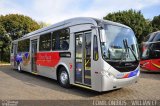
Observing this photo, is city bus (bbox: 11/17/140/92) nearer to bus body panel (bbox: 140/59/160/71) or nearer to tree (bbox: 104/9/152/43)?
bus body panel (bbox: 140/59/160/71)

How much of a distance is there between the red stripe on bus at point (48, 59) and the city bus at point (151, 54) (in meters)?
7.89

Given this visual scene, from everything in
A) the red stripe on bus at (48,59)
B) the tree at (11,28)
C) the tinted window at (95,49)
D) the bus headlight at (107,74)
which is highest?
the tree at (11,28)

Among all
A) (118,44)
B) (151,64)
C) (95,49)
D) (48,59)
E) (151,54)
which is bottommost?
(151,64)

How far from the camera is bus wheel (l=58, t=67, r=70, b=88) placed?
32.0ft

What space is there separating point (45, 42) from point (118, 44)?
16.8 ft

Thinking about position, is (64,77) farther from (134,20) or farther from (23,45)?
(134,20)

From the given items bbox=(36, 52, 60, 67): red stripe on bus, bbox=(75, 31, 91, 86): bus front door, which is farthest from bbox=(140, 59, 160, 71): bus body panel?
bbox=(75, 31, 91, 86): bus front door

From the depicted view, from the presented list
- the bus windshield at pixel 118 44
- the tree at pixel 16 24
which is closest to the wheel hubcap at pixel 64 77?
the bus windshield at pixel 118 44

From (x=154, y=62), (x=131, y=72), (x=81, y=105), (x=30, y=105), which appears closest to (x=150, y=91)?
(x=131, y=72)

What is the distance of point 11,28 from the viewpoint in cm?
4150

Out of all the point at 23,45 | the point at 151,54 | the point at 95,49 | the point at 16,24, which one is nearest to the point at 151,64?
the point at 151,54

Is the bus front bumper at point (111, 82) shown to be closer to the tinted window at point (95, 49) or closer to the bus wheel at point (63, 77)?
the tinted window at point (95, 49)

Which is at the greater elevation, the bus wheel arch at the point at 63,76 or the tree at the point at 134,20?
the tree at the point at 134,20

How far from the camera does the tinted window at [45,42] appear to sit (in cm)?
1160
